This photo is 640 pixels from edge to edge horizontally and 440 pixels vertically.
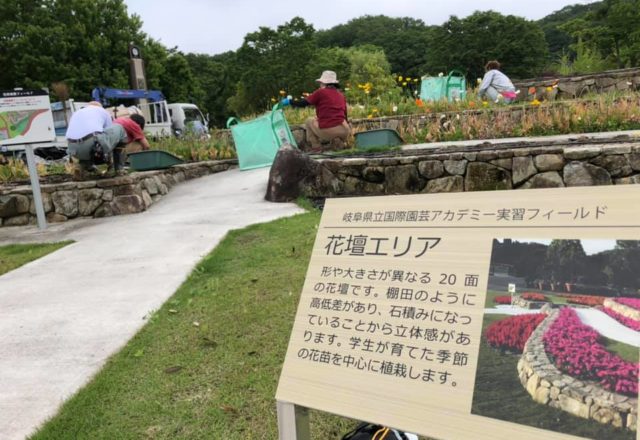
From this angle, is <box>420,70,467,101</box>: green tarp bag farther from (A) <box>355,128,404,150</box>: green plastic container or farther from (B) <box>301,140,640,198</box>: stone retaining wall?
(B) <box>301,140,640,198</box>: stone retaining wall

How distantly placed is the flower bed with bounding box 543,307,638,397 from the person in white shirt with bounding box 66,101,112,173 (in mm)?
7027

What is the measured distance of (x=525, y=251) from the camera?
1366 millimetres

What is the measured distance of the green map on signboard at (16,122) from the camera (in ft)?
22.4

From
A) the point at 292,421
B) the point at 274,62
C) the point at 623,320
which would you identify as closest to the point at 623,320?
the point at 623,320

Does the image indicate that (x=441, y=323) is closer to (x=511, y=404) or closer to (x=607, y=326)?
(x=511, y=404)

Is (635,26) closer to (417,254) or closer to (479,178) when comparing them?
(479,178)

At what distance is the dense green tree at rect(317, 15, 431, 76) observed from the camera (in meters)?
54.4

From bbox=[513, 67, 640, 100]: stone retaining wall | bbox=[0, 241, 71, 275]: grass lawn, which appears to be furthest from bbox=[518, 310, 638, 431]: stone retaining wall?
bbox=[513, 67, 640, 100]: stone retaining wall

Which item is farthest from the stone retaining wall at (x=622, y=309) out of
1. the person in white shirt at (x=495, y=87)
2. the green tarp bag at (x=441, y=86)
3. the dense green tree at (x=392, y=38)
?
the dense green tree at (x=392, y=38)

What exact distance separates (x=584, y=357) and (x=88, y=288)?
3.99 meters

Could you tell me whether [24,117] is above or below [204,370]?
above

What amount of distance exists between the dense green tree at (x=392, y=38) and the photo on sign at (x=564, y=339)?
46.2 m

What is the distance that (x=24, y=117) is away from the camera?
693 centimetres

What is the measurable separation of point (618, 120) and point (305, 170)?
462 centimetres
